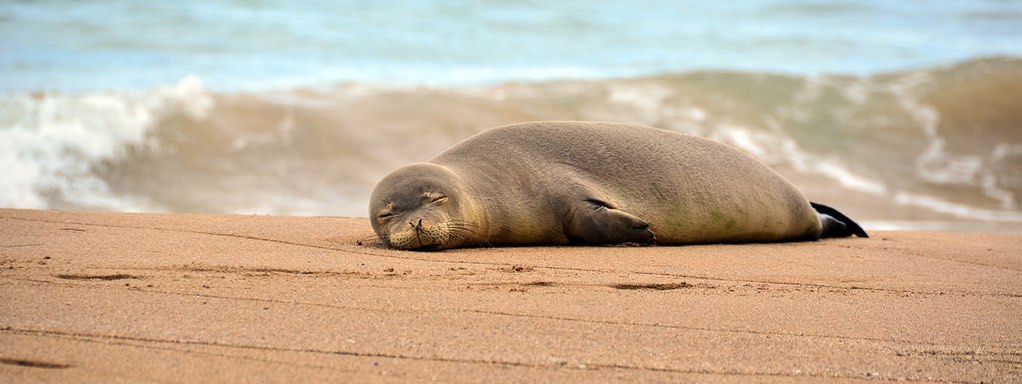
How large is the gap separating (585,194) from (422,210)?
0.97m

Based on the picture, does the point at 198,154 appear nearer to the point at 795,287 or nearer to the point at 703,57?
the point at 795,287

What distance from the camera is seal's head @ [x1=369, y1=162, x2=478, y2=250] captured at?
17.2ft

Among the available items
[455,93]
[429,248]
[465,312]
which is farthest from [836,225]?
[455,93]

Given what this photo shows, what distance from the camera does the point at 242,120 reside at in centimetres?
1211

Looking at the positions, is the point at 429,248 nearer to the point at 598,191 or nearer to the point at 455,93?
the point at 598,191

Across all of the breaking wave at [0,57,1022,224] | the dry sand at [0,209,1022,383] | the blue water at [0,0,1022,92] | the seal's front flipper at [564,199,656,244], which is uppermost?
the blue water at [0,0,1022,92]

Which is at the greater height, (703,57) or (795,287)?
(703,57)

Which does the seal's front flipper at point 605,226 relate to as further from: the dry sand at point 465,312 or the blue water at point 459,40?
the blue water at point 459,40

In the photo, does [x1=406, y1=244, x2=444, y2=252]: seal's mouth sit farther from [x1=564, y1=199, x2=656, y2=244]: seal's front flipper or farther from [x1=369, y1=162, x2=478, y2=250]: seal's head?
[x1=564, y1=199, x2=656, y2=244]: seal's front flipper

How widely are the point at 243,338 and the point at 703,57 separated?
59.4ft

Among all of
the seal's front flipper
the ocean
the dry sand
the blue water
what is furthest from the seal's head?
the blue water

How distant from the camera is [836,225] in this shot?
23.0ft

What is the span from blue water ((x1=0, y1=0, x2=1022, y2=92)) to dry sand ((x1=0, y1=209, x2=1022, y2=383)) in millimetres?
10804

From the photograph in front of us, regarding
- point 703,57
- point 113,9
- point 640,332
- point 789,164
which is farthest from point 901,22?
point 640,332
